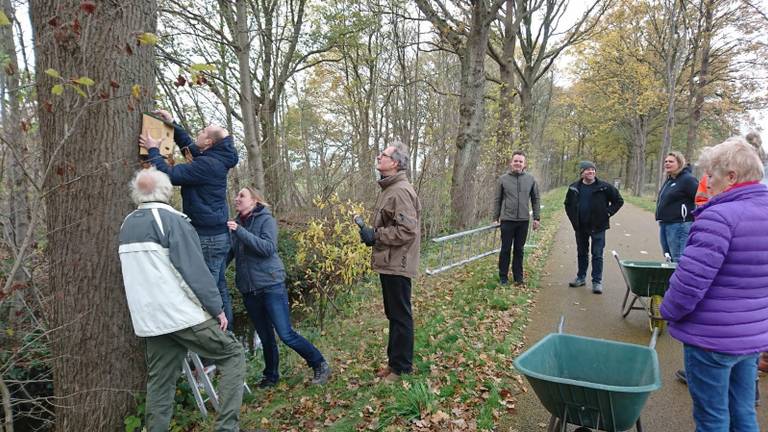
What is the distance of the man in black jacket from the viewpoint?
20.0 feet

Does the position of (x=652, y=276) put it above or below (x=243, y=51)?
below

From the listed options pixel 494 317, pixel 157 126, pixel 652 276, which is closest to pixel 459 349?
pixel 494 317

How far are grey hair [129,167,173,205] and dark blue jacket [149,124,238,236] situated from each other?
55 centimetres

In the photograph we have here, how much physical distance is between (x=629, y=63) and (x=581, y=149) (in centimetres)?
2159

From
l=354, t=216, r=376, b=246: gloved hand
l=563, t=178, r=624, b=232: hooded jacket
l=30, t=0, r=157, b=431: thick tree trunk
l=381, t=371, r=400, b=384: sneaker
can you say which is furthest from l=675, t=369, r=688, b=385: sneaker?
l=30, t=0, r=157, b=431: thick tree trunk

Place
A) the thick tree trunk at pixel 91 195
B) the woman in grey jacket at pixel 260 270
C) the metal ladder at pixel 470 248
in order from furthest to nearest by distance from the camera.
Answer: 1. the metal ladder at pixel 470 248
2. the woman in grey jacket at pixel 260 270
3. the thick tree trunk at pixel 91 195

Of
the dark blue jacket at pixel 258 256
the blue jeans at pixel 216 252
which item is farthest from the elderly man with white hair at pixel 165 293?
the blue jeans at pixel 216 252

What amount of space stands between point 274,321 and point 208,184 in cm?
138

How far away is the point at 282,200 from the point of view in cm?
1150

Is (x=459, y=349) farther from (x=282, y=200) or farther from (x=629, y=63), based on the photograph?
(x=629, y=63)

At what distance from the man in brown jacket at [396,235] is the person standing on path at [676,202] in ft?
12.2

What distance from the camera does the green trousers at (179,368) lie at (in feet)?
9.36

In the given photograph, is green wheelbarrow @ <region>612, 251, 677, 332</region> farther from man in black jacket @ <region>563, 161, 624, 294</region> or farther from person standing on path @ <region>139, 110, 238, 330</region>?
person standing on path @ <region>139, 110, 238, 330</region>

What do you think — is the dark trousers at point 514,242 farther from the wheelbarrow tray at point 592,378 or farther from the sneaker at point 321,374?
the wheelbarrow tray at point 592,378
